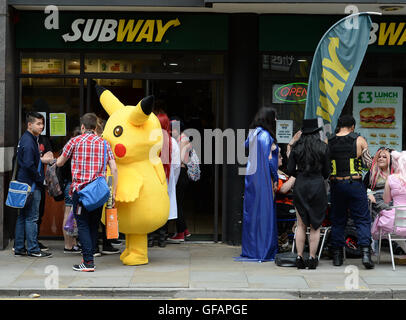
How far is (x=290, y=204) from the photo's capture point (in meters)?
10.8

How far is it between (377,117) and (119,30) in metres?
4.54

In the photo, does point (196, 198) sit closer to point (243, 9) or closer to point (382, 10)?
point (243, 9)

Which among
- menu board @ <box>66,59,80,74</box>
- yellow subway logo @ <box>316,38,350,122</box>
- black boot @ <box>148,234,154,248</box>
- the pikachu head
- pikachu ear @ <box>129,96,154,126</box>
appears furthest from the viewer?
menu board @ <box>66,59,80,74</box>

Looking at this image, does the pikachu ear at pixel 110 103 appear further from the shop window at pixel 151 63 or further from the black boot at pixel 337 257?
the black boot at pixel 337 257

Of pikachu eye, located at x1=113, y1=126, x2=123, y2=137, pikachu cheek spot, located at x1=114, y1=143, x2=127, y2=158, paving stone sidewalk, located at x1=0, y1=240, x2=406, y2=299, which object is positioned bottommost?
paving stone sidewalk, located at x1=0, y1=240, x2=406, y2=299

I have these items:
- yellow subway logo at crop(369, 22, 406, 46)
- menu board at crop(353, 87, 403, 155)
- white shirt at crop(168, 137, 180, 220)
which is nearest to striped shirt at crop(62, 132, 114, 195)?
Answer: white shirt at crop(168, 137, 180, 220)

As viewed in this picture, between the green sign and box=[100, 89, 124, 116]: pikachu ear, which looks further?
the green sign

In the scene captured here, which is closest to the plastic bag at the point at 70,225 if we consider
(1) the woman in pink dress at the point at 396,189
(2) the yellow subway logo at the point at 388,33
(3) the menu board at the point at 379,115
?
(1) the woman in pink dress at the point at 396,189

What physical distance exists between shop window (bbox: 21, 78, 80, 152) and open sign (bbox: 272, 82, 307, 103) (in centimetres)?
332

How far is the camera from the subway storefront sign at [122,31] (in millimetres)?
11641

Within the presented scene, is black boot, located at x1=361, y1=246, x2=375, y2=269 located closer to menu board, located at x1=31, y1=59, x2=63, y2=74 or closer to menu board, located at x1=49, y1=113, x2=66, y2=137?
menu board, located at x1=49, y1=113, x2=66, y2=137

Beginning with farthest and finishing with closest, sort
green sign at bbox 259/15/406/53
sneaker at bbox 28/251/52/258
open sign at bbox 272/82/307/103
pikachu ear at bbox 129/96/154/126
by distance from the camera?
open sign at bbox 272/82/307/103 → green sign at bbox 259/15/406/53 → sneaker at bbox 28/251/52/258 → pikachu ear at bbox 129/96/154/126

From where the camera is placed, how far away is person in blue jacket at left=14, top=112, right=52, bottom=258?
33.3ft

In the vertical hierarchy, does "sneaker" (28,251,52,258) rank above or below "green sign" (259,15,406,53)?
below
